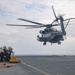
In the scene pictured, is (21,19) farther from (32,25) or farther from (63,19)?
(63,19)

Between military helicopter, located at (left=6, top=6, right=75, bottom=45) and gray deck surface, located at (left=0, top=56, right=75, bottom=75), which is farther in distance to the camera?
military helicopter, located at (left=6, top=6, right=75, bottom=45)

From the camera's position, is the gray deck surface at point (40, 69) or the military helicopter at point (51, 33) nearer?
the gray deck surface at point (40, 69)

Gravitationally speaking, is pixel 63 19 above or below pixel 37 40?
above

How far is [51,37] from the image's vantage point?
6166cm

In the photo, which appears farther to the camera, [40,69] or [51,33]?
[51,33]

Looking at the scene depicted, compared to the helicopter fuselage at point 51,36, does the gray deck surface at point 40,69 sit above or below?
below

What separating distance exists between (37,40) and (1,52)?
71.7 feet

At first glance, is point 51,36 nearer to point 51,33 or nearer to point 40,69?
point 51,33

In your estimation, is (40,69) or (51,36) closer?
(40,69)

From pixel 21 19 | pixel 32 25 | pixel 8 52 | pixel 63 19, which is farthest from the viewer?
pixel 63 19

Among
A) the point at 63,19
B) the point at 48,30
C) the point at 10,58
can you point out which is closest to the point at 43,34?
the point at 48,30

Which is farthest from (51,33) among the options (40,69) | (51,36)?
(40,69)

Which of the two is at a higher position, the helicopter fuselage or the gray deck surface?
the helicopter fuselage

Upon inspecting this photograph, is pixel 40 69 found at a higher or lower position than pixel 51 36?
lower
